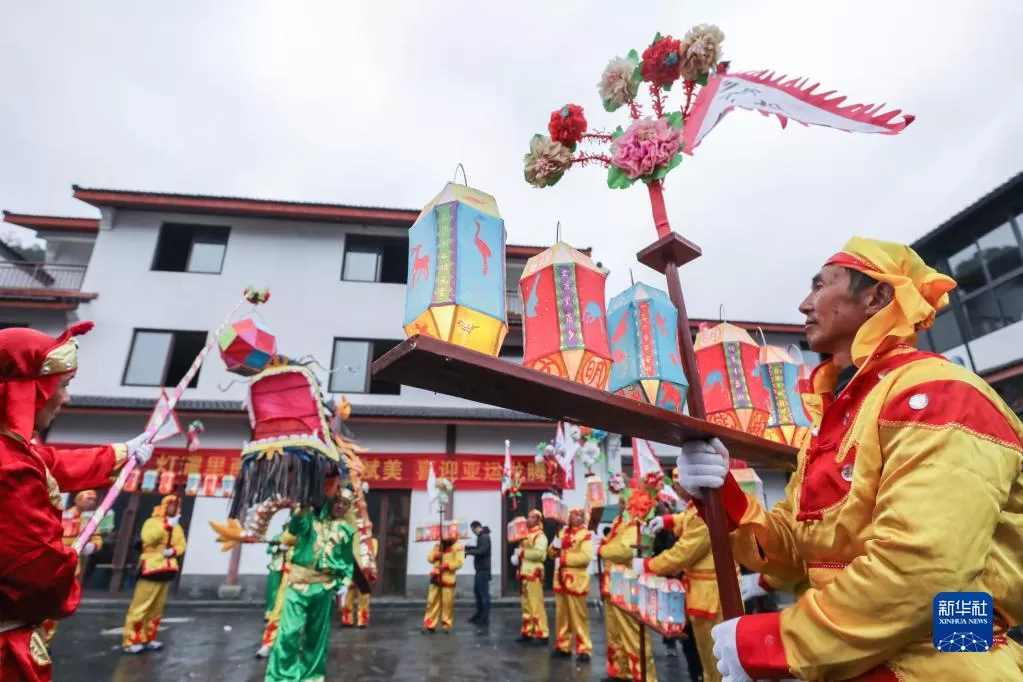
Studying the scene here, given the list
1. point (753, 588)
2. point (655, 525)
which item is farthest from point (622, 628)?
point (753, 588)

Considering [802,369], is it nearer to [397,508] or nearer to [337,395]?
[397,508]

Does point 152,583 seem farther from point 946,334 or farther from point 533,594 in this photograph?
point 946,334

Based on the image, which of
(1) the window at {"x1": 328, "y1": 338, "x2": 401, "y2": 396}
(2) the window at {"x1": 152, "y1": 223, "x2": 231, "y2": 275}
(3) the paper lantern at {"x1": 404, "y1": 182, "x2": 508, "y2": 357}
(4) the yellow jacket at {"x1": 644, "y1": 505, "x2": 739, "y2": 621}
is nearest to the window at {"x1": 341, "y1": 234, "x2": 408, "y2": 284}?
(1) the window at {"x1": 328, "y1": 338, "x2": 401, "y2": 396}

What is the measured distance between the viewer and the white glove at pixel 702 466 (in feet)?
6.95

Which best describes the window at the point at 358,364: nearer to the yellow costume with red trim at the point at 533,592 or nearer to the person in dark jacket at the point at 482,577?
the person in dark jacket at the point at 482,577

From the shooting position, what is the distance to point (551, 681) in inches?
252

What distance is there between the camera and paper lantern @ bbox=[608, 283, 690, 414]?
283cm

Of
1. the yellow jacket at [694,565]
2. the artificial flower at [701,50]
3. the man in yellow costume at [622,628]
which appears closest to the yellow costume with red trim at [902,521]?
the artificial flower at [701,50]

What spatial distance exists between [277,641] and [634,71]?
5.74 meters

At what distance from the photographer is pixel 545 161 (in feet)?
9.20

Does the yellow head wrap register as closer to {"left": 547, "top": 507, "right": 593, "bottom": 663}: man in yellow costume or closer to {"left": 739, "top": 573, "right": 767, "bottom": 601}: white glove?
{"left": 739, "top": 573, "right": 767, "bottom": 601}: white glove

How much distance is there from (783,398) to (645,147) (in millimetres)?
2627

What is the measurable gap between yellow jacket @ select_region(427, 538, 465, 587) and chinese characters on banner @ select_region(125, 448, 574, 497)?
2.75 meters

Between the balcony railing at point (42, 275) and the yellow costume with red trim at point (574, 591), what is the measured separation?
15.7 metres
